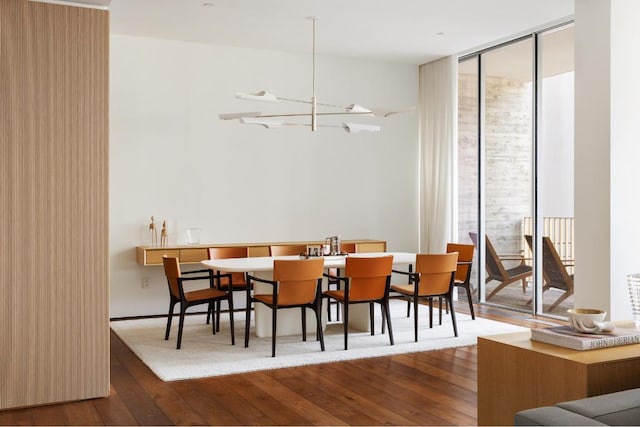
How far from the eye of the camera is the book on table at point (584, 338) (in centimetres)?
263

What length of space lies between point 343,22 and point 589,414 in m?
5.42

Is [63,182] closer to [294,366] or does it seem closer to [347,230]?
[294,366]

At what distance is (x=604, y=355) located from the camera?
99.7 inches

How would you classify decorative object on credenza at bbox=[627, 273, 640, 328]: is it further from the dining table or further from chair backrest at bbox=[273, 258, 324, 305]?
chair backrest at bbox=[273, 258, 324, 305]

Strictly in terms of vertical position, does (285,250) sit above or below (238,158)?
below

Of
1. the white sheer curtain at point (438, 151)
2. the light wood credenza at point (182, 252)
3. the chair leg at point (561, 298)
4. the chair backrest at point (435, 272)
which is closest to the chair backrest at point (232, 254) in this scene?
the light wood credenza at point (182, 252)

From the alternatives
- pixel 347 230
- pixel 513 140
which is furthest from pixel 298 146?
pixel 513 140

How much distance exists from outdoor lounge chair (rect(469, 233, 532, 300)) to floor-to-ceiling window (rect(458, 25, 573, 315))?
0.04 feet

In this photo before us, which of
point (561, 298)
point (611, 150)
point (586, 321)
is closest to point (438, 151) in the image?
point (561, 298)

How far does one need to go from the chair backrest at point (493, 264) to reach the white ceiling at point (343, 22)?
96.2 inches

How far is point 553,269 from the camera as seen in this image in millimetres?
6855

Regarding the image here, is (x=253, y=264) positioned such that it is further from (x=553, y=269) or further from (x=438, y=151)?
(x=438, y=151)

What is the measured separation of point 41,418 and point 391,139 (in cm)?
606

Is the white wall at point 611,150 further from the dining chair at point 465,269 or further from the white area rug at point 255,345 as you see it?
the dining chair at point 465,269
